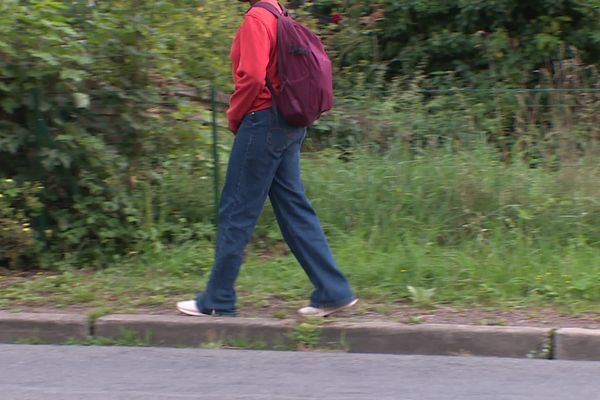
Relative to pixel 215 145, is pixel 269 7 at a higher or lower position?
higher

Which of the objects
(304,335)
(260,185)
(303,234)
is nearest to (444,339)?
(304,335)

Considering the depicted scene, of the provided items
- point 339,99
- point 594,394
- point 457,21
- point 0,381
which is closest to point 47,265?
point 0,381

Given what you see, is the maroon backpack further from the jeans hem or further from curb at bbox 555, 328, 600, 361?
curb at bbox 555, 328, 600, 361

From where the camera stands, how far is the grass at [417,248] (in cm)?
576

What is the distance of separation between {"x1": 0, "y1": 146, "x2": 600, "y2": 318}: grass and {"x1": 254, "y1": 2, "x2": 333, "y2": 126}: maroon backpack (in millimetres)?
1342

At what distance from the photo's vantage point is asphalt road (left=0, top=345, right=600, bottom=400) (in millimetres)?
4461

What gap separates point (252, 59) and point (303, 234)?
3.69 ft

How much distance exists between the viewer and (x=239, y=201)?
5285 millimetres

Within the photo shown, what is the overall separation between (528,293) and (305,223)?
62.1 inches

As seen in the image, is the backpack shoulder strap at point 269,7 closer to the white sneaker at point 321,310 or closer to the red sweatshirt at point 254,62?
the red sweatshirt at point 254,62

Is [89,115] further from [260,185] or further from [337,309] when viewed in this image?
[337,309]

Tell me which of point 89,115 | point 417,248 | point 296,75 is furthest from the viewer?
point 89,115

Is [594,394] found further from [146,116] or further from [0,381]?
[146,116]

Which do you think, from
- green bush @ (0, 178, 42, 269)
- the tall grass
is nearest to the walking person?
the tall grass
